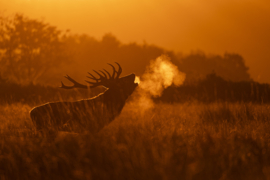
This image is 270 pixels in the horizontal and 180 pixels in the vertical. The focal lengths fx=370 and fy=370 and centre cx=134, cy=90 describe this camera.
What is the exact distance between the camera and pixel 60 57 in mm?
55750

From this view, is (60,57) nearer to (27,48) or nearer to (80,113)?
(27,48)

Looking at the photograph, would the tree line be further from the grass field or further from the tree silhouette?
the grass field

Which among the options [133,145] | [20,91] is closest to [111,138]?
[133,145]

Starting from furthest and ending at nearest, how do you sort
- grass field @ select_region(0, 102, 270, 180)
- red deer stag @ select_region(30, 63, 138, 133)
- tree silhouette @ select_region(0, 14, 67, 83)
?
tree silhouette @ select_region(0, 14, 67, 83), red deer stag @ select_region(30, 63, 138, 133), grass field @ select_region(0, 102, 270, 180)

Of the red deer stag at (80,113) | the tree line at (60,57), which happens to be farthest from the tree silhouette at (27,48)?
the red deer stag at (80,113)

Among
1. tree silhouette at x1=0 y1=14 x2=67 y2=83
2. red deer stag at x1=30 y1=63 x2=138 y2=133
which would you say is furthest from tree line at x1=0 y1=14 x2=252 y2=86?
red deer stag at x1=30 y1=63 x2=138 y2=133

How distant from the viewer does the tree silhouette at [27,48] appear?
4934cm

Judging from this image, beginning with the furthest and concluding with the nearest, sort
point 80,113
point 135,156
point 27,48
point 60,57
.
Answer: point 60,57
point 27,48
point 80,113
point 135,156

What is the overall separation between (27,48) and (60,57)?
5.78 meters

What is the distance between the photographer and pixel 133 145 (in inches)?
218

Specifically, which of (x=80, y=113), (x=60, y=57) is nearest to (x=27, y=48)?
(x=60, y=57)

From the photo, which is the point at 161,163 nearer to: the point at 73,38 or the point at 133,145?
the point at 133,145

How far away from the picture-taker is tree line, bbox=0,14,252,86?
163 ft

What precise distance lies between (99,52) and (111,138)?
217 ft
